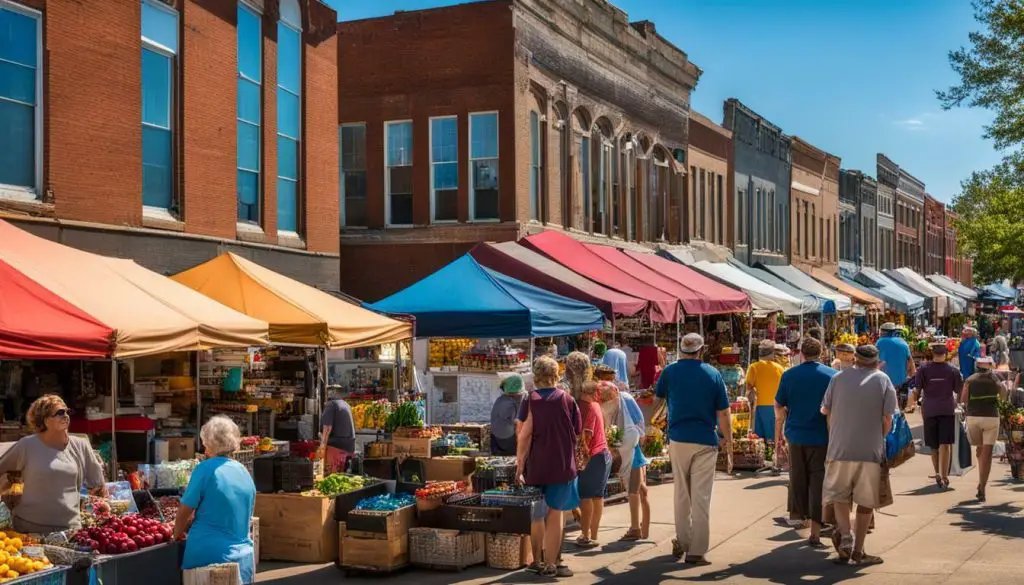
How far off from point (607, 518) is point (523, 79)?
12.0 m

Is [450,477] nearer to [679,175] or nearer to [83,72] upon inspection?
[83,72]

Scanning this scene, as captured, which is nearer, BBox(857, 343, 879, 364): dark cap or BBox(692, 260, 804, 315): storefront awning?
BBox(857, 343, 879, 364): dark cap


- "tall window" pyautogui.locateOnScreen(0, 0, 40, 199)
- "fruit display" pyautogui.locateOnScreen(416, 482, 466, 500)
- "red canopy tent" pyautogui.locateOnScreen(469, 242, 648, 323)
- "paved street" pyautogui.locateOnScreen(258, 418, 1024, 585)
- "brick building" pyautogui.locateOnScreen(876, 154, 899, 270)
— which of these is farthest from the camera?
"brick building" pyautogui.locateOnScreen(876, 154, 899, 270)

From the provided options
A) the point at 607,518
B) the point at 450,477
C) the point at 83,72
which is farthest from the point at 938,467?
the point at 83,72

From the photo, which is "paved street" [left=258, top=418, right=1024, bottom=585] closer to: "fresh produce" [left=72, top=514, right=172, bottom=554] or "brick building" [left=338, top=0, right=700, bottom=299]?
"fresh produce" [left=72, top=514, right=172, bottom=554]

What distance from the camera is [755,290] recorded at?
28062 mm

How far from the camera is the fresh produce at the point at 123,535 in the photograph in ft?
27.0

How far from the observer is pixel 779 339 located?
3141cm

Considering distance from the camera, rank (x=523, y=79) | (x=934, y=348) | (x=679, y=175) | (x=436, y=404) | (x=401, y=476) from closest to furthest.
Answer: (x=401, y=476) → (x=934, y=348) → (x=436, y=404) → (x=523, y=79) → (x=679, y=175)

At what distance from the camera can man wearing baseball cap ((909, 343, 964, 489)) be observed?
1464 centimetres

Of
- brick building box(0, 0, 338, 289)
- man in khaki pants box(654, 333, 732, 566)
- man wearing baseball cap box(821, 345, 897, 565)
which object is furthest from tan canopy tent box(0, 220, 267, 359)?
man wearing baseball cap box(821, 345, 897, 565)

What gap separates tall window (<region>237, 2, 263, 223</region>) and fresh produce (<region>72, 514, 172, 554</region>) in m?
9.14

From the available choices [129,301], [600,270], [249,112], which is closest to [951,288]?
[600,270]

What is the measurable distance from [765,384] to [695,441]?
5472 mm
